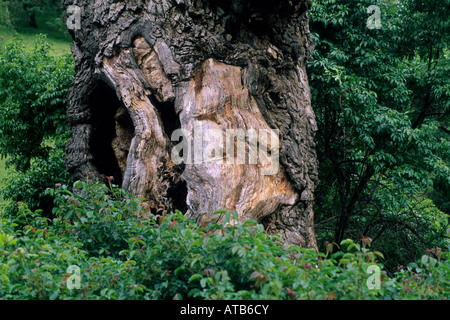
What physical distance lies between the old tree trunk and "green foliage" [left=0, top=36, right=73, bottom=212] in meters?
3.01

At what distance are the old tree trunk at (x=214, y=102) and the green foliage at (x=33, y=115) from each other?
9.87 feet

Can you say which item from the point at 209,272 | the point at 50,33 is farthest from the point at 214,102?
the point at 50,33

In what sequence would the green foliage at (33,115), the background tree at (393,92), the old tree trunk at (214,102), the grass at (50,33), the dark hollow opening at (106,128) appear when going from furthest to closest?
1. the grass at (50,33)
2. the green foliage at (33,115)
3. the background tree at (393,92)
4. the dark hollow opening at (106,128)
5. the old tree trunk at (214,102)

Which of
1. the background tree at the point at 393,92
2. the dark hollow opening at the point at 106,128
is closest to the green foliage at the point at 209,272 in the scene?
the dark hollow opening at the point at 106,128

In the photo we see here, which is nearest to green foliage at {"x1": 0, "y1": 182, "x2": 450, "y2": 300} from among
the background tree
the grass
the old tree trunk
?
the old tree trunk

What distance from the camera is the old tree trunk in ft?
17.9

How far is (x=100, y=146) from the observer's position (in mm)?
6742

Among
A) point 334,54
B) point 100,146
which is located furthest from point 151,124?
point 334,54

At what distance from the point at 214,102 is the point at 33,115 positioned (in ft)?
17.8

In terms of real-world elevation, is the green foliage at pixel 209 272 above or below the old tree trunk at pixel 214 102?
below

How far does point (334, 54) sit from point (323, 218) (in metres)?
4.51

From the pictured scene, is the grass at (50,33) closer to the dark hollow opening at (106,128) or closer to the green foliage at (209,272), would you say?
the dark hollow opening at (106,128)

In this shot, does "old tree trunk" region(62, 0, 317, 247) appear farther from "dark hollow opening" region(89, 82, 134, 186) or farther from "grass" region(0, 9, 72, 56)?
"grass" region(0, 9, 72, 56)

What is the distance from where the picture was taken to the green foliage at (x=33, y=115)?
29.8 ft
